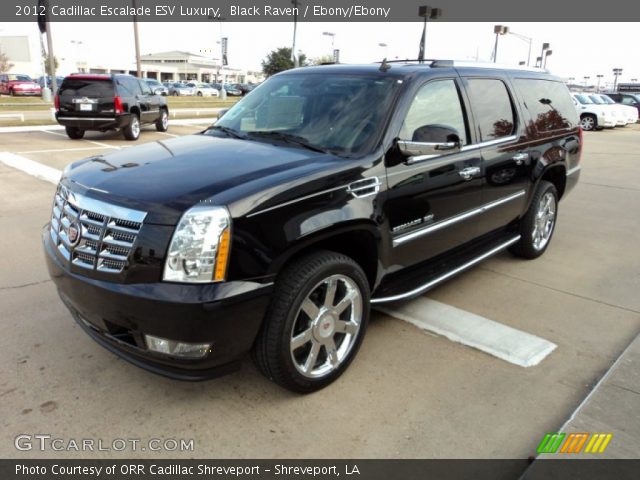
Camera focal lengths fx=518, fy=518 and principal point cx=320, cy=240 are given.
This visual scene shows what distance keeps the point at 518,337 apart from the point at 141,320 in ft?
8.64

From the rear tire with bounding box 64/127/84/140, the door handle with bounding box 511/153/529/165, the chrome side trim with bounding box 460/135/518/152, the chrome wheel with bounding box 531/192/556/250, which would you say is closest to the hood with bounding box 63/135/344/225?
the chrome side trim with bounding box 460/135/518/152

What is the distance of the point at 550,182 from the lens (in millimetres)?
5457

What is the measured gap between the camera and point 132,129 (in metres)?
13.8

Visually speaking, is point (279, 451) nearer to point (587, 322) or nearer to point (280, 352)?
point (280, 352)

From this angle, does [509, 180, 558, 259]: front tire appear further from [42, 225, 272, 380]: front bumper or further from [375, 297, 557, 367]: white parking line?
[42, 225, 272, 380]: front bumper

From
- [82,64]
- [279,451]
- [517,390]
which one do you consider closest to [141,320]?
[279,451]

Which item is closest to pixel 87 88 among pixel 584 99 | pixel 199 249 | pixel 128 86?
pixel 128 86

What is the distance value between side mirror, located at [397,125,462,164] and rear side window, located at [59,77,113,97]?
38.3ft

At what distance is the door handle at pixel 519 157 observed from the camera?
4.58 metres

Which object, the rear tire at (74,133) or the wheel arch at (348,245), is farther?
the rear tire at (74,133)

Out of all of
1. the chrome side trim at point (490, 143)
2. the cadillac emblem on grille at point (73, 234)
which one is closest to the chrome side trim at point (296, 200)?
the cadillac emblem on grille at point (73, 234)

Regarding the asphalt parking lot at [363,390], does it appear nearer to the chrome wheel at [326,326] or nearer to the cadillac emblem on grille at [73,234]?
the chrome wheel at [326,326]

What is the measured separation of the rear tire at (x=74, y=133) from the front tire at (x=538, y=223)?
12474 millimetres
